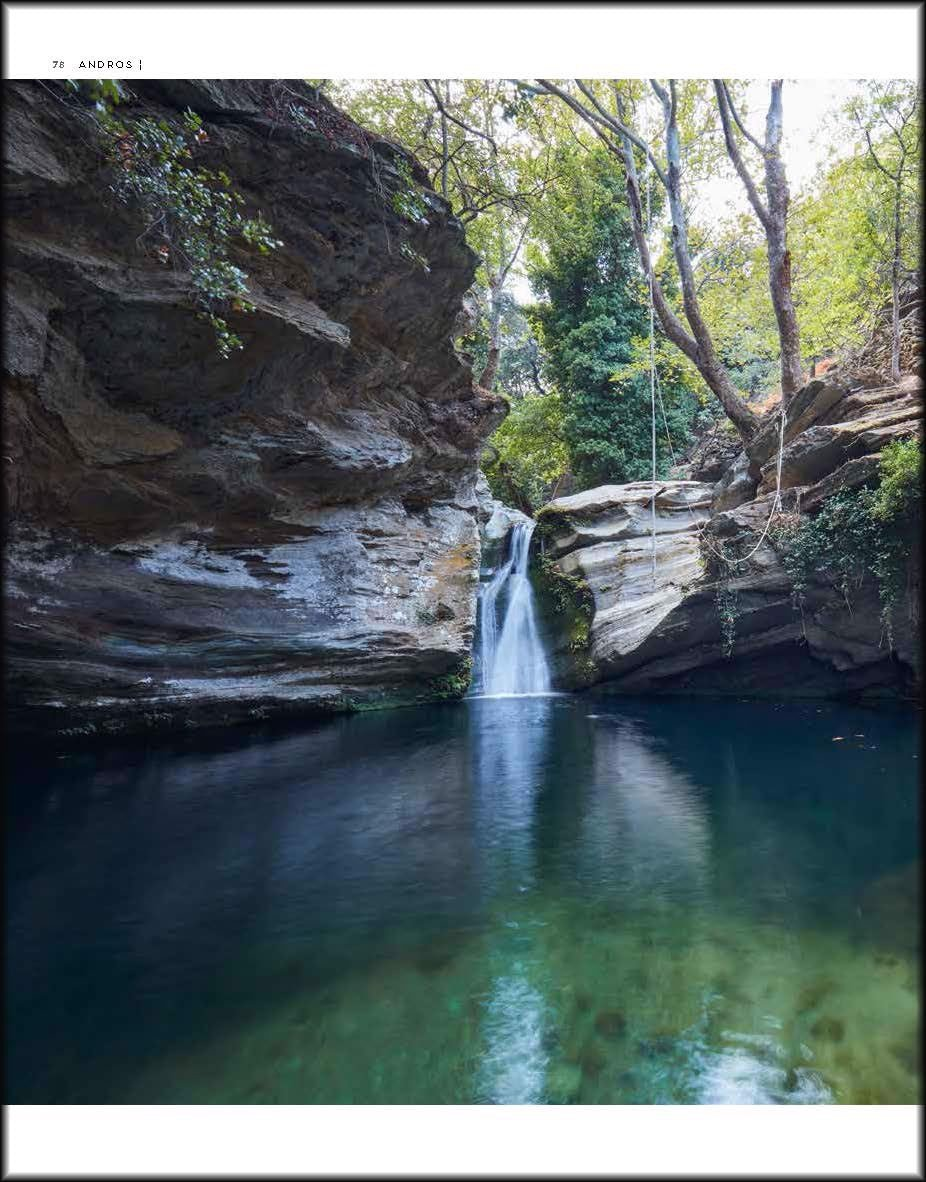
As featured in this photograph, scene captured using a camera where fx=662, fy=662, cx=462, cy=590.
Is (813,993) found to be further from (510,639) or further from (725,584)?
(510,639)

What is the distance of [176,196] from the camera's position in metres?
6.44

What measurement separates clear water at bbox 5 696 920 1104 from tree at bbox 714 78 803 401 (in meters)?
7.80

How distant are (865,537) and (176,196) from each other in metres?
10.9

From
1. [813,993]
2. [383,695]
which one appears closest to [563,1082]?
[813,993]

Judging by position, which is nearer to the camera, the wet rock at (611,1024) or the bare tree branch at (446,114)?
the wet rock at (611,1024)

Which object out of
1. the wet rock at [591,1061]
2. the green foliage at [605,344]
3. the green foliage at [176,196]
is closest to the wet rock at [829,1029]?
the wet rock at [591,1061]

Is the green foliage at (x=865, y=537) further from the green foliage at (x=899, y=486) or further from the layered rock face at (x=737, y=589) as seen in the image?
the layered rock face at (x=737, y=589)

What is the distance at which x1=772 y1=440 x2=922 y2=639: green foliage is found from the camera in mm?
10312

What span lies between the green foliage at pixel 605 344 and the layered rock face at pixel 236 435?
727 cm

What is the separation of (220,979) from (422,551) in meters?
10.5

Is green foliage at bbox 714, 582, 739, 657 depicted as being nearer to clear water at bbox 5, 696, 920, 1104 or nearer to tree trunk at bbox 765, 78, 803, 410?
→ tree trunk at bbox 765, 78, 803, 410

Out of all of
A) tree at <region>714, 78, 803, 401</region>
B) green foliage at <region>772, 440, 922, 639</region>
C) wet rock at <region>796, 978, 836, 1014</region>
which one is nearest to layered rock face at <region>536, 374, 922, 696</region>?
green foliage at <region>772, 440, 922, 639</region>

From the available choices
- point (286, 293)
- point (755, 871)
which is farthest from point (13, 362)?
point (755, 871)

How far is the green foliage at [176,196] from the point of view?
6109 millimetres
